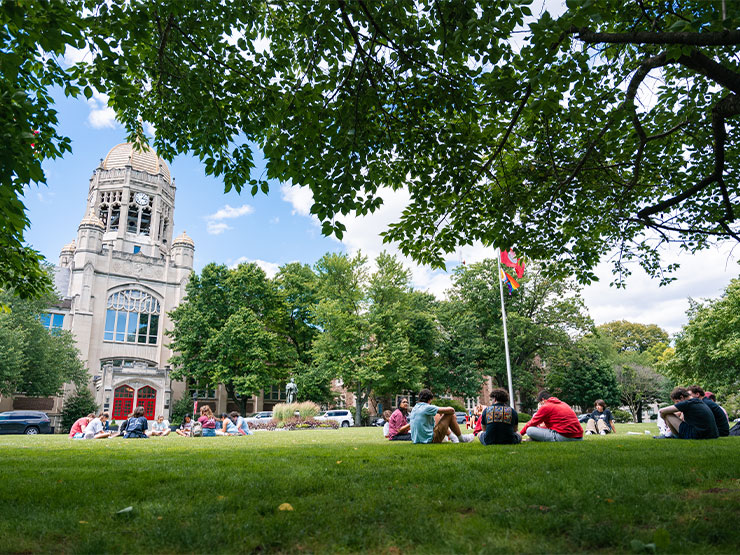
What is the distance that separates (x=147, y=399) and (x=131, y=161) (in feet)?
89.9

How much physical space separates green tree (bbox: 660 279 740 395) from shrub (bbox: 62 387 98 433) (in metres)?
43.7

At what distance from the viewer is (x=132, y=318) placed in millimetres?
47219

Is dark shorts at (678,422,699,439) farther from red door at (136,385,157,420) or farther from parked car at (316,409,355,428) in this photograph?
red door at (136,385,157,420)

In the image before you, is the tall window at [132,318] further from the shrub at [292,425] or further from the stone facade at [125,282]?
the shrub at [292,425]

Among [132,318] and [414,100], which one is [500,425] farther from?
[132,318]

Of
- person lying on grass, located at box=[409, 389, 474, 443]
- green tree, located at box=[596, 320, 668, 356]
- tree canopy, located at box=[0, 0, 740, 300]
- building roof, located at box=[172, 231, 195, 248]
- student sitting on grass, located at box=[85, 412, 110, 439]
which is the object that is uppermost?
building roof, located at box=[172, 231, 195, 248]

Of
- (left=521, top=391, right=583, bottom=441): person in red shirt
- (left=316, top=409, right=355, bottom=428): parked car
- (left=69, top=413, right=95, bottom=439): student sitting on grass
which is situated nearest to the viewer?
(left=521, top=391, right=583, bottom=441): person in red shirt

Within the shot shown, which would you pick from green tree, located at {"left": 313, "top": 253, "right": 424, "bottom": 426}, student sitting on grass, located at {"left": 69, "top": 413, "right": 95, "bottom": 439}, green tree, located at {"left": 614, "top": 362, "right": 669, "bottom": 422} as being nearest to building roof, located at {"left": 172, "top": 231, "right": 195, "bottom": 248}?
green tree, located at {"left": 313, "top": 253, "right": 424, "bottom": 426}

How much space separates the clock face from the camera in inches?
2079

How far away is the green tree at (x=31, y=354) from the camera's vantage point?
30.2m

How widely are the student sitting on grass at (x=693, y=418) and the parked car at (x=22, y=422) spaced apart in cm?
3537

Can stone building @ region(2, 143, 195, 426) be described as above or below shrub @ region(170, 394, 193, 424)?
above

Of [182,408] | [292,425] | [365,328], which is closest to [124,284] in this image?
[182,408]

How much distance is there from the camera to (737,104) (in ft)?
21.9
